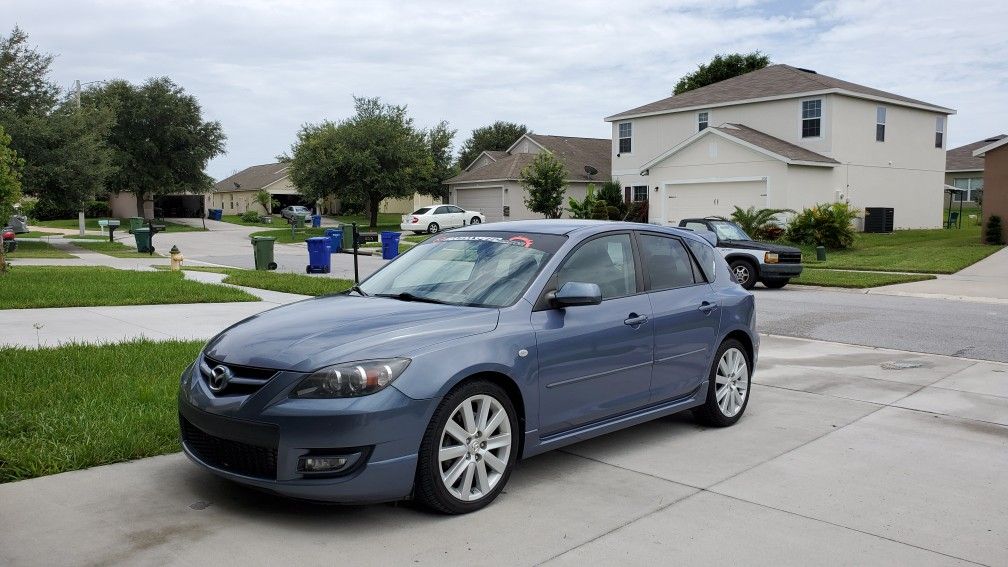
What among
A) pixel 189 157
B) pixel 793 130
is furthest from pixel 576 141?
pixel 189 157

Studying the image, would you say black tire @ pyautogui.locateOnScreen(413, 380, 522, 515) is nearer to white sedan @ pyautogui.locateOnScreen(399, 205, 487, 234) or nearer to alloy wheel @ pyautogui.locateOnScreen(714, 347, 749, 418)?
alloy wheel @ pyautogui.locateOnScreen(714, 347, 749, 418)

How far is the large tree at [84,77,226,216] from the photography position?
5406cm

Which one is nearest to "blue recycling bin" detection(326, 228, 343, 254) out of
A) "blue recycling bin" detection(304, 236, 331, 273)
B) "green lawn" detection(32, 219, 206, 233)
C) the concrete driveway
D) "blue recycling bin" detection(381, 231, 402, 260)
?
"blue recycling bin" detection(381, 231, 402, 260)

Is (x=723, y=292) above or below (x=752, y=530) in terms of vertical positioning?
above

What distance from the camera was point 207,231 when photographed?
167 feet

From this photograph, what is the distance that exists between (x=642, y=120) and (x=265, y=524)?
38481mm

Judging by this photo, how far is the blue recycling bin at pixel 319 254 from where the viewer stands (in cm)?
2105

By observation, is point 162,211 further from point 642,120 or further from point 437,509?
point 437,509

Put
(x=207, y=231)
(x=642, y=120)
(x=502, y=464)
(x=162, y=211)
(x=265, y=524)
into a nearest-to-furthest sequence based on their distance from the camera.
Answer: (x=265, y=524) < (x=502, y=464) < (x=642, y=120) < (x=207, y=231) < (x=162, y=211)

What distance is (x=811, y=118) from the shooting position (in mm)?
34312

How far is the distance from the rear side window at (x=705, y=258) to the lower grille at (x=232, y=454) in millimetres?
3732

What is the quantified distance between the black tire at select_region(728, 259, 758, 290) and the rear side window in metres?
12.1

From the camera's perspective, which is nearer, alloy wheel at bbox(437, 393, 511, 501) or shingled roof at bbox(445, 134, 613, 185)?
alloy wheel at bbox(437, 393, 511, 501)

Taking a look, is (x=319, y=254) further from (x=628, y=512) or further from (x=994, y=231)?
(x=994, y=231)
